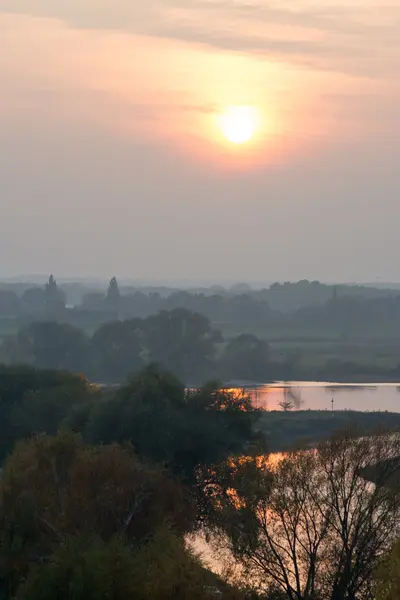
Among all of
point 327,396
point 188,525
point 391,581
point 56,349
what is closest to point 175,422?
point 188,525

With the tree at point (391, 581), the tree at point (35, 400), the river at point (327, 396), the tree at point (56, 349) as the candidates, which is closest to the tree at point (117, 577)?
the tree at point (391, 581)

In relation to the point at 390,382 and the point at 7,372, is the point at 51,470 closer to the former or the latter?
the point at 7,372

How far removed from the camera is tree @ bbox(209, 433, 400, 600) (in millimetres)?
31672

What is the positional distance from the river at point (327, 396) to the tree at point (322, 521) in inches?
2452

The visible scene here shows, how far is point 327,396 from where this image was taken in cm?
11575

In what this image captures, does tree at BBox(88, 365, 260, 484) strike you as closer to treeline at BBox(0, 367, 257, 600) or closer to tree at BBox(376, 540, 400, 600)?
treeline at BBox(0, 367, 257, 600)

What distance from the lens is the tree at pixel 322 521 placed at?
31.7 metres

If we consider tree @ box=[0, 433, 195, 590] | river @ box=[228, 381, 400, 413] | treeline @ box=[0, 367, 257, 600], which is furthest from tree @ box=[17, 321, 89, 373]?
tree @ box=[0, 433, 195, 590]

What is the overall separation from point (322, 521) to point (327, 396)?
273 feet

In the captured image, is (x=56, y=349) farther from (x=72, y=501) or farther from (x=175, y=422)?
(x=72, y=501)

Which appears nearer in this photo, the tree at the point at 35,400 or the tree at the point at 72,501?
the tree at the point at 72,501

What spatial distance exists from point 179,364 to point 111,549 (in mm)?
107316

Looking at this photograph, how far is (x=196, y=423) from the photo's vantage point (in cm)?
4819

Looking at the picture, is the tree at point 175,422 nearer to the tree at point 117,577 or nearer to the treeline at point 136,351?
the tree at point 117,577
